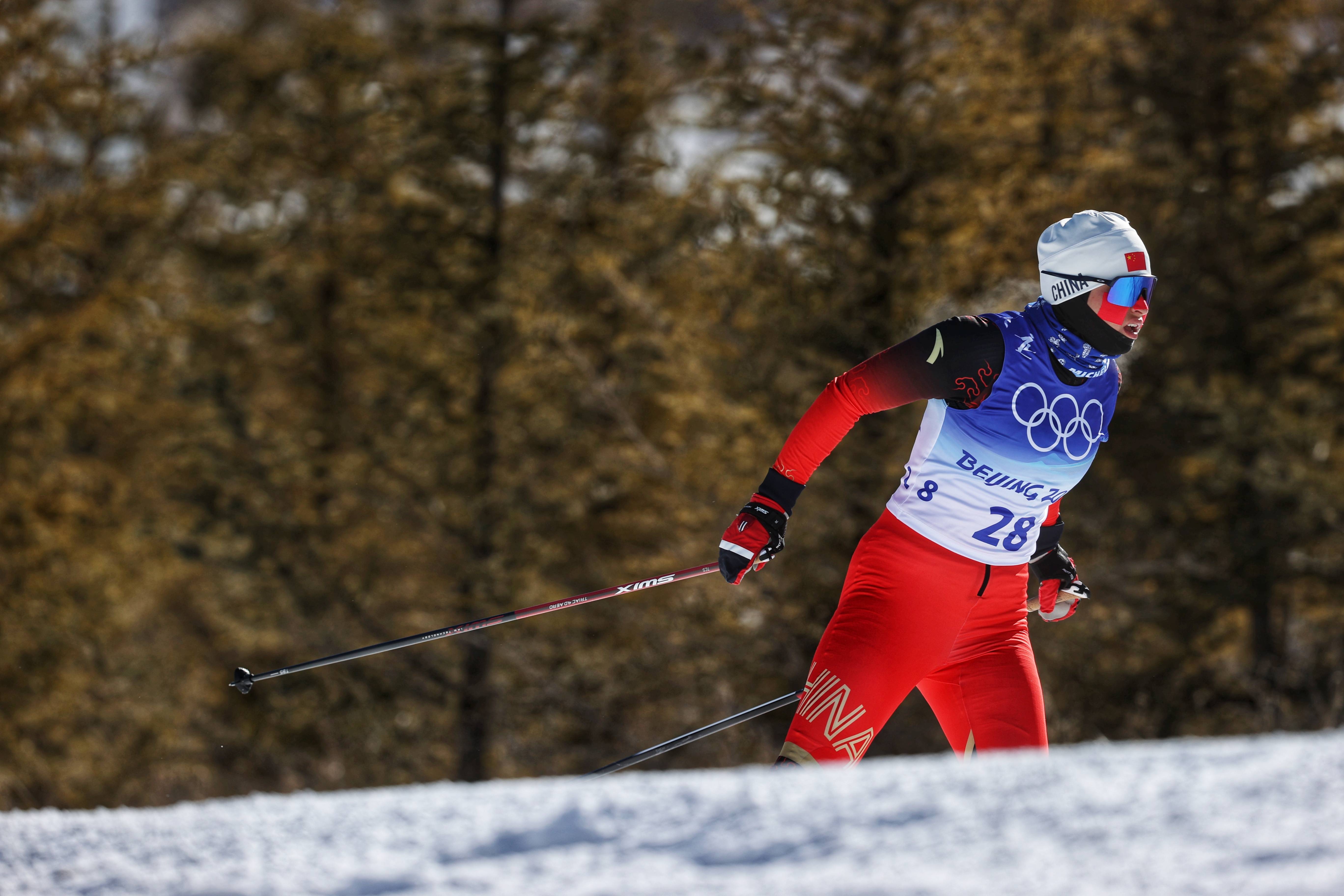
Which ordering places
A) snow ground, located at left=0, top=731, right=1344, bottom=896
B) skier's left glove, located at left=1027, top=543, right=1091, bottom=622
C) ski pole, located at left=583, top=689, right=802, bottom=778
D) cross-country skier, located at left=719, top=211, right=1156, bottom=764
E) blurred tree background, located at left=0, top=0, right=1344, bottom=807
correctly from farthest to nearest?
blurred tree background, located at left=0, top=0, right=1344, bottom=807
skier's left glove, located at left=1027, top=543, right=1091, bottom=622
ski pole, located at left=583, top=689, right=802, bottom=778
cross-country skier, located at left=719, top=211, right=1156, bottom=764
snow ground, located at left=0, top=731, right=1344, bottom=896

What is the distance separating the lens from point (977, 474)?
3.14 meters

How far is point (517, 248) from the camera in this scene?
1141 cm

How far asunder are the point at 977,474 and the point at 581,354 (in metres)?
8.15

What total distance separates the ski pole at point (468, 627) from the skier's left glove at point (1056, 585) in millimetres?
1205

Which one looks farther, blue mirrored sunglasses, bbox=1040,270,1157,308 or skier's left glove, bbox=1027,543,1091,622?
skier's left glove, bbox=1027,543,1091,622

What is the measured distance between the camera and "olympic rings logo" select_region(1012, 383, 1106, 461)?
3.13 m

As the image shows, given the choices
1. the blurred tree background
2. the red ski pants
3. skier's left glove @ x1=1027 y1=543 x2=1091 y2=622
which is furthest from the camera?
the blurred tree background

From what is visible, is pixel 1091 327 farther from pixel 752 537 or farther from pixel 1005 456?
pixel 752 537

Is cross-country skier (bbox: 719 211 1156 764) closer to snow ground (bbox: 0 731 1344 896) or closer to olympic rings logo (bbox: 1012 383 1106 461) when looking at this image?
olympic rings logo (bbox: 1012 383 1106 461)

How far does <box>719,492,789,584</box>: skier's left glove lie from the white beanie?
1049mm

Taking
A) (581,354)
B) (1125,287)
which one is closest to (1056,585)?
(1125,287)

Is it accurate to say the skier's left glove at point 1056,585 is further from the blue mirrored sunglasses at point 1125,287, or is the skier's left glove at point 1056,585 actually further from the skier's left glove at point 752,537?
the skier's left glove at point 752,537

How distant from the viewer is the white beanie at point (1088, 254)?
10.3 ft

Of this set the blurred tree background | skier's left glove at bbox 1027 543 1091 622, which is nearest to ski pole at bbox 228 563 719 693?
skier's left glove at bbox 1027 543 1091 622
